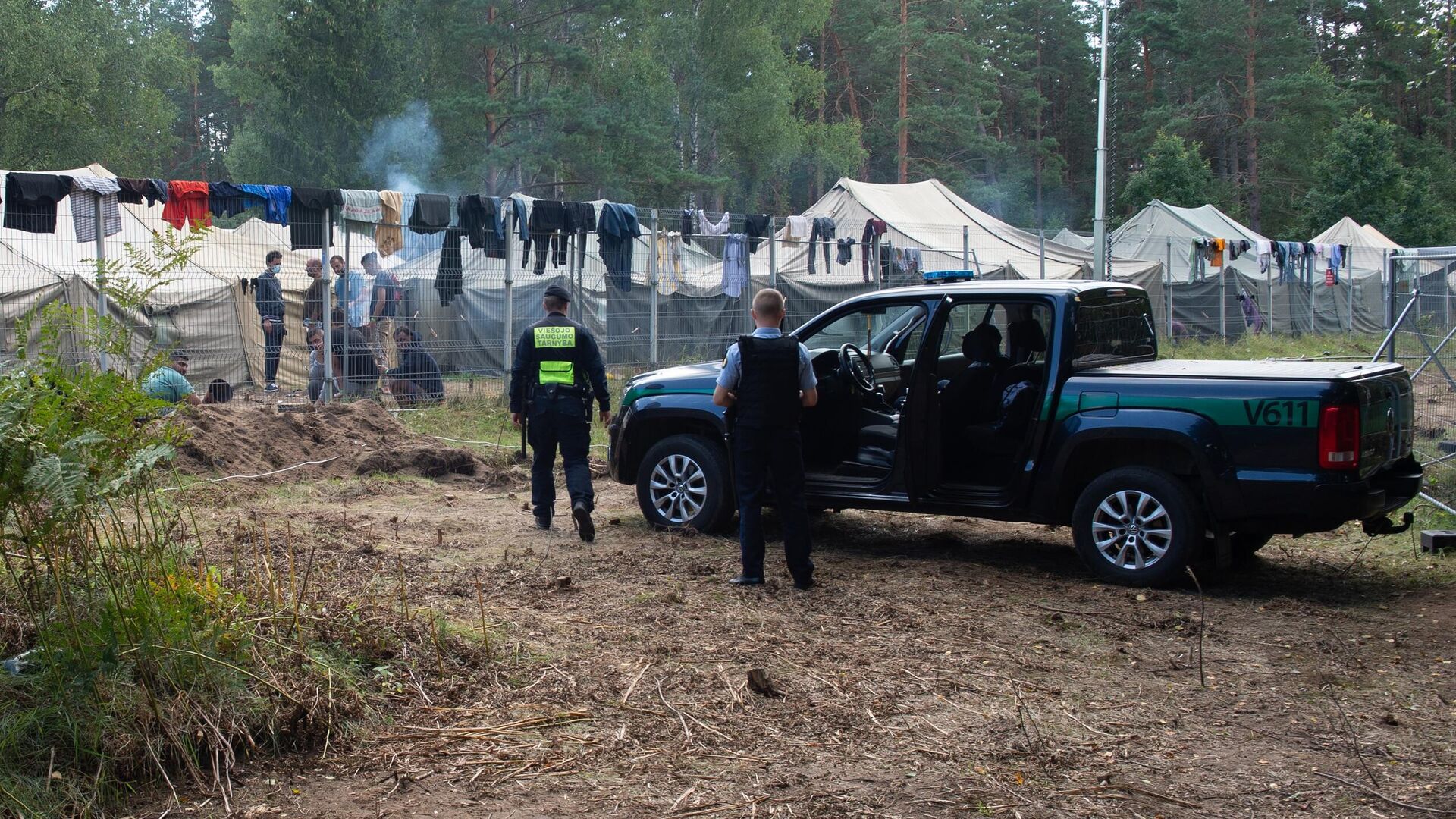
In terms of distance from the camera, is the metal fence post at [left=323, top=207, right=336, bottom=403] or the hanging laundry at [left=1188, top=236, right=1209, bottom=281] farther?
the hanging laundry at [left=1188, top=236, right=1209, bottom=281]

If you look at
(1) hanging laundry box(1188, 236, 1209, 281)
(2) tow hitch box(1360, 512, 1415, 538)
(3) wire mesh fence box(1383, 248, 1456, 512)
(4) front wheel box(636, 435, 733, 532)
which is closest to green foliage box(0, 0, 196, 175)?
(1) hanging laundry box(1188, 236, 1209, 281)

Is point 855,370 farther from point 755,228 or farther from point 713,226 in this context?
point 755,228

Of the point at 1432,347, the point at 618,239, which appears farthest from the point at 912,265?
the point at 1432,347

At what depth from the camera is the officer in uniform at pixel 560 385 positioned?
27.7ft

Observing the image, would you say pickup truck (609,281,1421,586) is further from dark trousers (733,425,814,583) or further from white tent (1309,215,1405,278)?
white tent (1309,215,1405,278)

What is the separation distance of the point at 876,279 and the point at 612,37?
69.4 ft

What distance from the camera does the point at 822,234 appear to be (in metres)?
19.6

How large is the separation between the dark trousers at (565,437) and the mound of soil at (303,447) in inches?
111

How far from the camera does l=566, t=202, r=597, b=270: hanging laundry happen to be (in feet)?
52.2

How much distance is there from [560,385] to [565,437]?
35 centimetres

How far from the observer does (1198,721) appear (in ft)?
15.3

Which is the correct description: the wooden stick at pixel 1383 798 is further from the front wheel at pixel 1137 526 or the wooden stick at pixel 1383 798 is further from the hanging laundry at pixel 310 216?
the hanging laundry at pixel 310 216

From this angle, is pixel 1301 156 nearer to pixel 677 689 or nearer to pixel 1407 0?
pixel 1407 0

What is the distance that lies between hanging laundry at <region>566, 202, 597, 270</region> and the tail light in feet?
36.1
